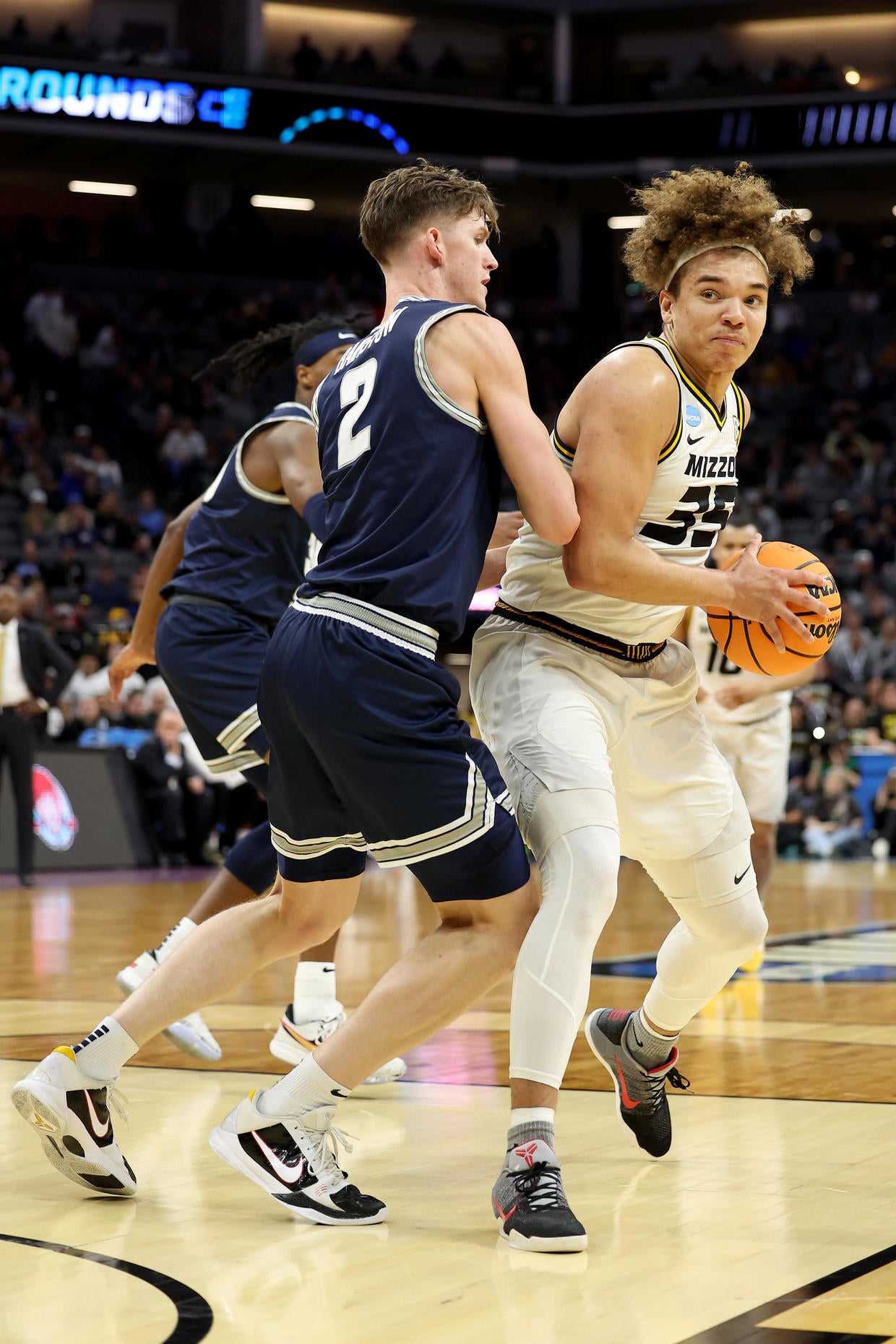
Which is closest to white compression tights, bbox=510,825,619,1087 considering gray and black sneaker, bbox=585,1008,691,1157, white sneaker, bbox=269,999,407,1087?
gray and black sneaker, bbox=585,1008,691,1157

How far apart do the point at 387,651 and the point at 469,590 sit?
10.2 inches

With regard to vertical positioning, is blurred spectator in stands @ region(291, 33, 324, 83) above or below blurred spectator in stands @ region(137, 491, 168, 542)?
above

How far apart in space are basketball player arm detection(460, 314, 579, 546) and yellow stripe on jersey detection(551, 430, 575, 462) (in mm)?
421

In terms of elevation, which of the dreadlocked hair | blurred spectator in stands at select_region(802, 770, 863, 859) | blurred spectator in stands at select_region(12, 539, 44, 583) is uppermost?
the dreadlocked hair

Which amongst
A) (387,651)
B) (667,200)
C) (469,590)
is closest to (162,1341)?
(387,651)

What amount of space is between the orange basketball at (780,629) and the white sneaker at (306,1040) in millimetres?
1833

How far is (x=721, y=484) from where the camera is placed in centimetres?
385

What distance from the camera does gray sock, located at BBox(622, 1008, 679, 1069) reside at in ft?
13.2

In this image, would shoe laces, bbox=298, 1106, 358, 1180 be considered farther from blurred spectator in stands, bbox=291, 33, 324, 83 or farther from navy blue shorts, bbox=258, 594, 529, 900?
blurred spectator in stands, bbox=291, 33, 324, 83

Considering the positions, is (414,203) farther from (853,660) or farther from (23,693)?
(853,660)

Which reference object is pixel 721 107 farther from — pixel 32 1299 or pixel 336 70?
pixel 32 1299

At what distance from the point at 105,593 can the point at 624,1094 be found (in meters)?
16.2

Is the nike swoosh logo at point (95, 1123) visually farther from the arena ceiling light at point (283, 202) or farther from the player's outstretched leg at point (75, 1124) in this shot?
the arena ceiling light at point (283, 202)

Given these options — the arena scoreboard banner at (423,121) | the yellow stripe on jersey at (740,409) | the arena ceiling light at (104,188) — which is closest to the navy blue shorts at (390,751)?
the yellow stripe on jersey at (740,409)
